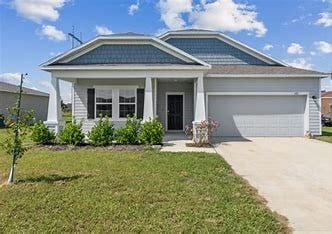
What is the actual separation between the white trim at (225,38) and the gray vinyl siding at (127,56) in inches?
228

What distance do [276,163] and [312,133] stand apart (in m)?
9.00

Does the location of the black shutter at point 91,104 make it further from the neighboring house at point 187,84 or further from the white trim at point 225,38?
the white trim at point 225,38

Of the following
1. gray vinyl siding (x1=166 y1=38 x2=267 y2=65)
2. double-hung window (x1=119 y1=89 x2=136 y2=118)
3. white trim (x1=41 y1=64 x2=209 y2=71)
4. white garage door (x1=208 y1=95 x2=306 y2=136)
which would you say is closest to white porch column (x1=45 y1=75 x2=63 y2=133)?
white trim (x1=41 y1=64 x2=209 y2=71)

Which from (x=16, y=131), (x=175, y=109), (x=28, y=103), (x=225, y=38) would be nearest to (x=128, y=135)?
(x=16, y=131)

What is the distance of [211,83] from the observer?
17594mm

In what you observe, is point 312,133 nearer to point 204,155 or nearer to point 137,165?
point 204,155

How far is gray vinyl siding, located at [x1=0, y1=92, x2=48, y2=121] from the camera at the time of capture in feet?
95.6

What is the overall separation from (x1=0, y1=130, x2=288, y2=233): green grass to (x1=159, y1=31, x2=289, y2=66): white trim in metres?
12.9

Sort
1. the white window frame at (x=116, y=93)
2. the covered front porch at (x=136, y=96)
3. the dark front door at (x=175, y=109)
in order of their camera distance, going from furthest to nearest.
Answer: the dark front door at (x=175, y=109)
the white window frame at (x=116, y=93)
the covered front porch at (x=136, y=96)

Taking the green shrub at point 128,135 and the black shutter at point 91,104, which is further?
the black shutter at point 91,104

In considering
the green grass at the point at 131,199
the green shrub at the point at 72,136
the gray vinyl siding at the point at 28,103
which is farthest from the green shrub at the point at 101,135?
the gray vinyl siding at the point at 28,103

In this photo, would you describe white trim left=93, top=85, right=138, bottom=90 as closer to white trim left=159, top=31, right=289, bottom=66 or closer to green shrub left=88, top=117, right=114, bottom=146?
white trim left=159, top=31, right=289, bottom=66

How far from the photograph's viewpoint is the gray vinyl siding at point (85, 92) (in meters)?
17.8

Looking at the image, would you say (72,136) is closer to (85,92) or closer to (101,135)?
(101,135)
